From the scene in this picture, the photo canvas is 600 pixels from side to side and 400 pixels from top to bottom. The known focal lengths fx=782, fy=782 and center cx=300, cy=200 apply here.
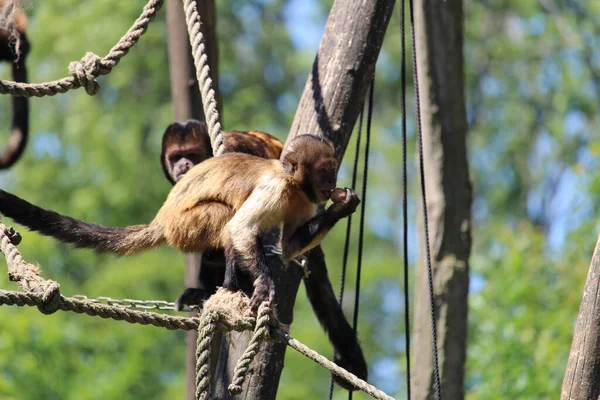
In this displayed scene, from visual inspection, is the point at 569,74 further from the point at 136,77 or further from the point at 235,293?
the point at 235,293

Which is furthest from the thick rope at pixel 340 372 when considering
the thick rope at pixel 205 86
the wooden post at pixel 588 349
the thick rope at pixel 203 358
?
the thick rope at pixel 205 86

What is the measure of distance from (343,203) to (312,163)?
1.03ft

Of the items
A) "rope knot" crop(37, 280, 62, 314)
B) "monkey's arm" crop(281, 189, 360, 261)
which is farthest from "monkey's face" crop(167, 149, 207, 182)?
"rope knot" crop(37, 280, 62, 314)

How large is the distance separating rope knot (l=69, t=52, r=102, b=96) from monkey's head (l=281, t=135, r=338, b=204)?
48.0 inches

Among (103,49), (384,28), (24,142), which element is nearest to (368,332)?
(103,49)

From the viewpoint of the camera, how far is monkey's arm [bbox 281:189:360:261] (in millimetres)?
4457

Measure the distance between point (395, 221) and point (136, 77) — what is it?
10142 mm

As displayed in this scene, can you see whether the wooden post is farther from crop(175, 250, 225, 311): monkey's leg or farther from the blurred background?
the blurred background

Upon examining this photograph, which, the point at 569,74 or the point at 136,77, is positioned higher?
the point at 569,74

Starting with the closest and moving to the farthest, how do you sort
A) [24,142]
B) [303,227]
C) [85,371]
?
[303,227] < [24,142] < [85,371]

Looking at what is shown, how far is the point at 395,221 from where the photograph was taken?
2594 cm

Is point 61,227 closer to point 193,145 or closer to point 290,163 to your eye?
point 290,163

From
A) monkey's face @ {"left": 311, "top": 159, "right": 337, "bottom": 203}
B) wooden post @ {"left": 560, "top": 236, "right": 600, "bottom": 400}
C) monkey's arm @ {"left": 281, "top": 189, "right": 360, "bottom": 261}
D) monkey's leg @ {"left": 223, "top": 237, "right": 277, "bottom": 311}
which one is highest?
monkey's face @ {"left": 311, "top": 159, "right": 337, "bottom": 203}

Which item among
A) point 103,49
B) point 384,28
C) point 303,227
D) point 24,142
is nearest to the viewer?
point 303,227
